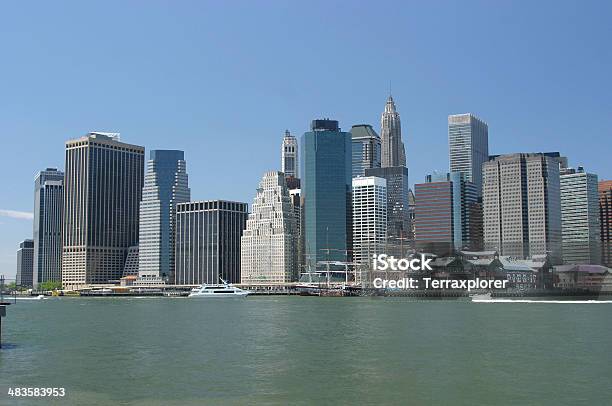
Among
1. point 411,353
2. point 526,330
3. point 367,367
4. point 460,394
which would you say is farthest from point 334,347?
point 526,330

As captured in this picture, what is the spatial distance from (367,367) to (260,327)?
5263 centimetres

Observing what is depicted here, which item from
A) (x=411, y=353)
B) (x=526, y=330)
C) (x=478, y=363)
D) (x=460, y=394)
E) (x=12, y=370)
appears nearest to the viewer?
(x=460, y=394)

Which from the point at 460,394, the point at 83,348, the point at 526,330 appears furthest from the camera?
the point at 526,330

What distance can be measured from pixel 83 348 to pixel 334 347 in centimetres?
2541

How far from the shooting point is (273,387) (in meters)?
52.2

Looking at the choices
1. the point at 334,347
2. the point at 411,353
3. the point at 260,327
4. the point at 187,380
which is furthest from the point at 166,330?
the point at 187,380

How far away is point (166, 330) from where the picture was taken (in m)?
107

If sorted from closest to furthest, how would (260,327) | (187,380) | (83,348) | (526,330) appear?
(187,380), (83,348), (526,330), (260,327)

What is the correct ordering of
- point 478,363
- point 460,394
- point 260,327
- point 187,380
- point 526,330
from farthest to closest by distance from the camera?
point 260,327 → point 526,330 → point 478,363 → point 187,380 → point 460,394

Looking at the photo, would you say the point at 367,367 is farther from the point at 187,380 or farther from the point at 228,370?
the point at 187,380

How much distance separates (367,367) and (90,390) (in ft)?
73.2

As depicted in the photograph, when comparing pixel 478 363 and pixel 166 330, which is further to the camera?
pixel 166 330

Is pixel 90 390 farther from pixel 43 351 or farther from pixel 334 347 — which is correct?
pixel 334 347

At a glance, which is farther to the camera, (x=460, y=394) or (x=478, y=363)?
(x=478, y=363)
